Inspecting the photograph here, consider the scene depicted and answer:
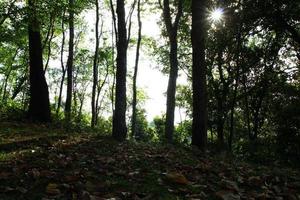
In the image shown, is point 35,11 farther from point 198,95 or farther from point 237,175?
point 237,175

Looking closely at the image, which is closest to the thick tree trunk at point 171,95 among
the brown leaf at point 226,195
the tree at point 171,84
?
the tree at point 171,84

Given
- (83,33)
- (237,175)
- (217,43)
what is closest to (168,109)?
(217,43)

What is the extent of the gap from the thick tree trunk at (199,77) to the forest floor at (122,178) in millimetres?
2567

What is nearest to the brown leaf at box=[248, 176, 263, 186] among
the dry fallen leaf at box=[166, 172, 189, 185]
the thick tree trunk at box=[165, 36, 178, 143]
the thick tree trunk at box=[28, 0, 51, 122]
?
the dry fallen leaf at box=[166, 172, 189, 185]

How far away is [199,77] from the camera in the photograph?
12.8 m

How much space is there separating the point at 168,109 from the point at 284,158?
20.9 feet

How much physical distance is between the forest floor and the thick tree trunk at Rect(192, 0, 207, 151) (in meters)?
2.57

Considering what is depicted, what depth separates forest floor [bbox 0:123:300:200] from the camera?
20.1 ft

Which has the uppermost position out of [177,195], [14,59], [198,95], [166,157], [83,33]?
[83,33]

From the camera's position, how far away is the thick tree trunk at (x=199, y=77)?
41.3 ft

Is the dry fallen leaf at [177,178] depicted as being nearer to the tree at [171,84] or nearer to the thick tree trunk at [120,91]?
the thick tree trunk at [120,91]

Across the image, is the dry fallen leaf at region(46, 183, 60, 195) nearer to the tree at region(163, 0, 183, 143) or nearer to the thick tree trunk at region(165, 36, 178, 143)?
the tree at region(163, 0, 183, 143)

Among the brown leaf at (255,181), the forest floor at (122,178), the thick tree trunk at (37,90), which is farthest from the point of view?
the thick tree trunk at (37,90)

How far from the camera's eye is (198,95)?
1269 cm
